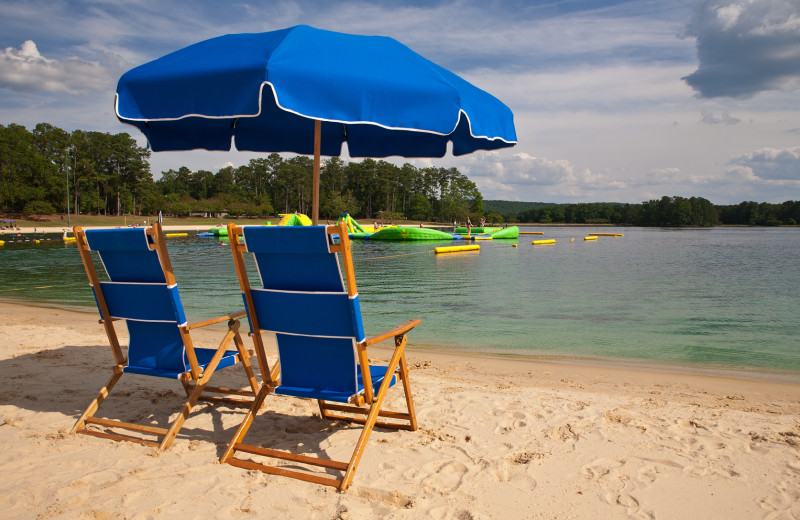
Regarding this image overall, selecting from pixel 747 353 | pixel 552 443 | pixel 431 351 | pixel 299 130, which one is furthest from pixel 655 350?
pixel 299 130

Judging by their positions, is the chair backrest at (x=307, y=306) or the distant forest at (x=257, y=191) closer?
the chair backrest at (x=307, y=306)

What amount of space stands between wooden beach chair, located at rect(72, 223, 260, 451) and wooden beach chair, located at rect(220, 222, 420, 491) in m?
0.42

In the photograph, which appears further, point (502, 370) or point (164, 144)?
point (502, 370)

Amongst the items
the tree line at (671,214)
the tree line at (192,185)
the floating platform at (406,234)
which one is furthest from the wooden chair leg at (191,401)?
the tree line at (671,214)

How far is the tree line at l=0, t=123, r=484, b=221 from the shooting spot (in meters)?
61.1

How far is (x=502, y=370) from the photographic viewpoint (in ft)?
17.5

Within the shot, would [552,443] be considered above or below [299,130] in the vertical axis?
below

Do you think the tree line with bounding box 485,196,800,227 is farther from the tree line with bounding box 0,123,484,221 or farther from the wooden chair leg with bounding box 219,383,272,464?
the wooden chair leg with bounding box 219,383,272,464

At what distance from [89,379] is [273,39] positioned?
10.1 feet

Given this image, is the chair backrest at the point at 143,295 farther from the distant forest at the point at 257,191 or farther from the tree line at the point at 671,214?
the tree line at the point at 671,214

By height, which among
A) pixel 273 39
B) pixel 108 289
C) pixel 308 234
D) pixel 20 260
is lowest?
pixel 20 260

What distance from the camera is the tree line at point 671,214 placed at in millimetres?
117688

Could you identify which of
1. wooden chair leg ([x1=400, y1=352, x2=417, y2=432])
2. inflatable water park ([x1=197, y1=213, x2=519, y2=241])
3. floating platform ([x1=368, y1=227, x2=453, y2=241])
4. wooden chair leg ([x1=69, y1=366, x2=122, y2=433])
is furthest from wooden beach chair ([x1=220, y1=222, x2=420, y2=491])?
floating platform ([x1=368, y1=227, x2=453, y2=241])

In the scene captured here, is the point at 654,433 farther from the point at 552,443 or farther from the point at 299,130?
the point at 299,130
